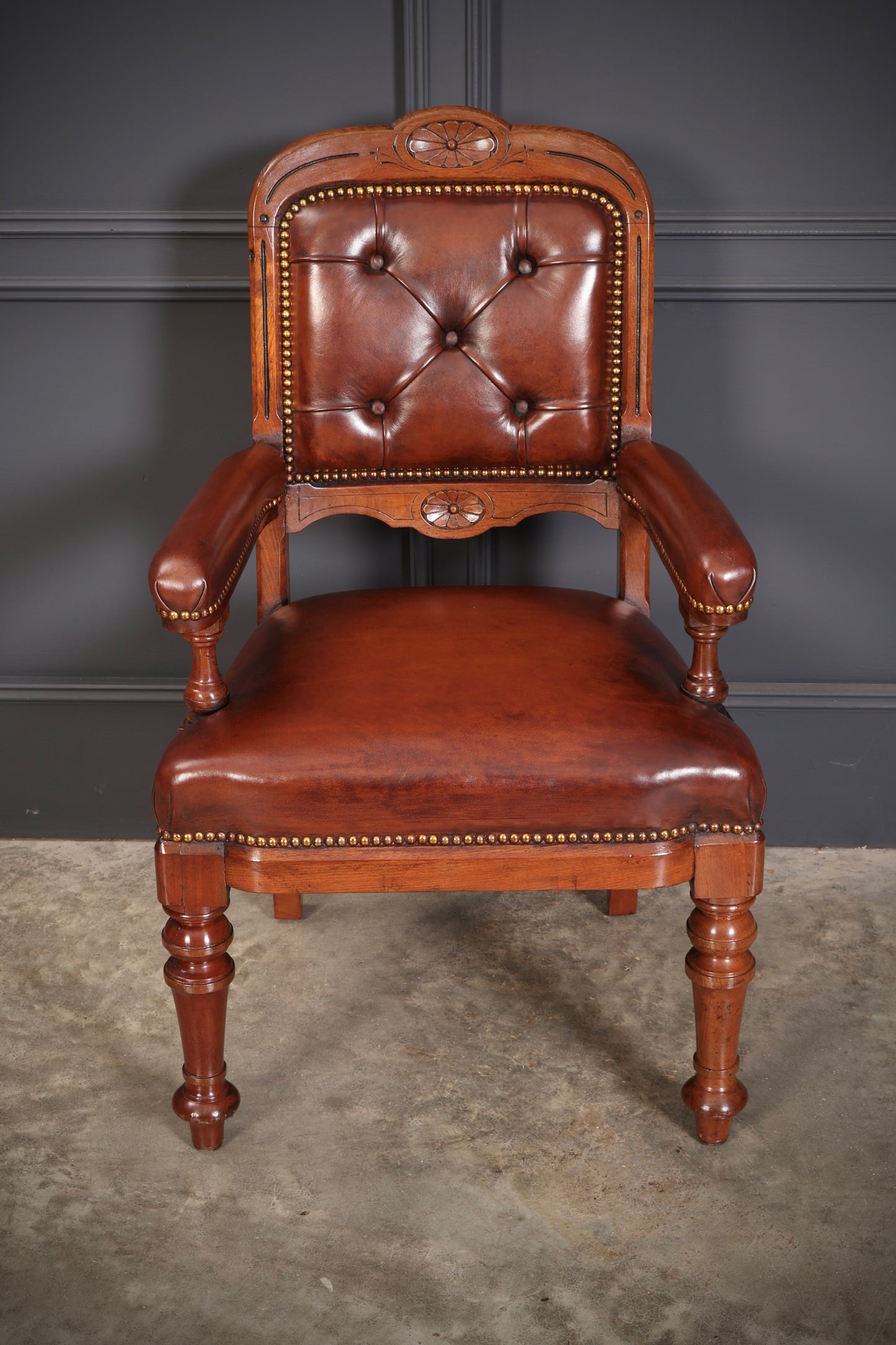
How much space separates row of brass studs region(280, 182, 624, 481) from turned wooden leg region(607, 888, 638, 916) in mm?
832

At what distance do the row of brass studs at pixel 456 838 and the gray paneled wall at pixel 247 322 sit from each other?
0.84 metres

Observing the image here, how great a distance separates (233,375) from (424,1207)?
131 cm

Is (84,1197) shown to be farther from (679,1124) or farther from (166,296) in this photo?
(166,296)

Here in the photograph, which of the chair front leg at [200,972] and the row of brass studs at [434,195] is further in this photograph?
the row of brass studs at [434,195]

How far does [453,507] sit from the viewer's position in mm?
1677

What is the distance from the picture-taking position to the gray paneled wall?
183 cm

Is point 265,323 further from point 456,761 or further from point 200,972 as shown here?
point 200,972


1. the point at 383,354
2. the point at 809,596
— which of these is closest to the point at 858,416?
the point at 809,596

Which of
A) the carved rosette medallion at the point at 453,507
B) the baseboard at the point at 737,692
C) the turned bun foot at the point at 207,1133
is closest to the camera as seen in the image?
the turned bun foot at the point at 207,1133

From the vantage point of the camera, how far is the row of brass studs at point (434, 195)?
1585 mm

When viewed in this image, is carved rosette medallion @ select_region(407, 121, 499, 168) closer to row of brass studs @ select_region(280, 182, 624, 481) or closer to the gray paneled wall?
row of brass studs @ select_region(280, 182, 624, 481)

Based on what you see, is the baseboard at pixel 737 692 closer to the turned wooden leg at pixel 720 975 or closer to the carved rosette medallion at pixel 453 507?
the carved rosette medallion at pixel 453 507

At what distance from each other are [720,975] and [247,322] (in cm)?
128

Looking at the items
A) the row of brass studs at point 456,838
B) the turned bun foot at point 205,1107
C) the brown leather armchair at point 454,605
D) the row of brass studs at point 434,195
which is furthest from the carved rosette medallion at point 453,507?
the turned bun foot at point 205,1107
